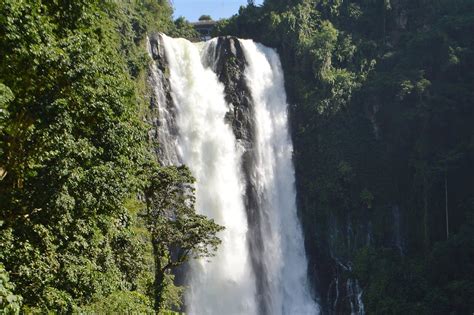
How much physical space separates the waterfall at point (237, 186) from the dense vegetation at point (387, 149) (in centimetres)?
99

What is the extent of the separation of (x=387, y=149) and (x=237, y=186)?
8.13 m

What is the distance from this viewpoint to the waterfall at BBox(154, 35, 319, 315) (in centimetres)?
2497

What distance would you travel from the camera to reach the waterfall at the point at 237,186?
81.9 feet

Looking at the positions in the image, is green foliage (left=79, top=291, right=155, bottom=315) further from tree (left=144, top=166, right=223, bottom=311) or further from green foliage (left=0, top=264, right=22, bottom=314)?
tree (left=144, top=166, right=223, bottom=311)

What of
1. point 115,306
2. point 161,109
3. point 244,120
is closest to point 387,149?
point 244,120

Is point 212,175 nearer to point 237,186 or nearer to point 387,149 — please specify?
point 237,186

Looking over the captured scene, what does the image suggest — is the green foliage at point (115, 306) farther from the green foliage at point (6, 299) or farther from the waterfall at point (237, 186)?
the waterfall at point (237, 186)

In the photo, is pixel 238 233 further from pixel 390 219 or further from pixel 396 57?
pixel 396 57

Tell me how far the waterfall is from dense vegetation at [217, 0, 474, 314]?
989 millimetres

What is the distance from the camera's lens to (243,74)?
30.3 m

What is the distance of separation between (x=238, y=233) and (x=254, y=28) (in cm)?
1379

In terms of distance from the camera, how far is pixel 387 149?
2916cm

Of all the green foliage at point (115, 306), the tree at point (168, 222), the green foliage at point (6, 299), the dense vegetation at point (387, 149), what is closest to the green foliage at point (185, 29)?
the dense vegetation at point (387, 149)

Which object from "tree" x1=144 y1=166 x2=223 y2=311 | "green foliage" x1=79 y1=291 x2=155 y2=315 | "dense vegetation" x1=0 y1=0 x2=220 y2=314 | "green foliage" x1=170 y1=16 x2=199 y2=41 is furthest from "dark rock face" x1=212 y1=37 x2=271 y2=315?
"dense vegetation" x1=0 y1=0 x2=220 y2=314
